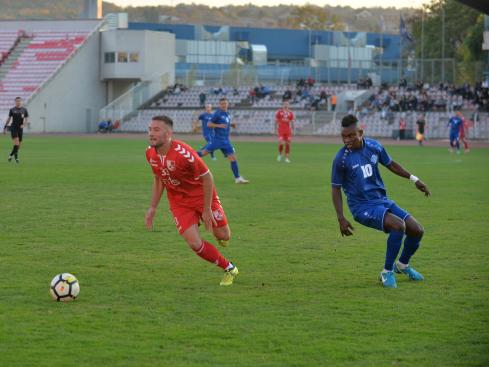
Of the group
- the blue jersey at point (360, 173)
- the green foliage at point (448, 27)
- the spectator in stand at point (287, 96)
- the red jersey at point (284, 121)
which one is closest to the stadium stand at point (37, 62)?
the spectator in stand at point (287, 96)

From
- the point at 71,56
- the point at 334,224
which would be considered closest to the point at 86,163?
the point at 334,224

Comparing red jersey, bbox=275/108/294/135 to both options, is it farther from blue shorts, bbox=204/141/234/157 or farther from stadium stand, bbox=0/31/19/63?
stadium stand, bbox=0/31/19/63

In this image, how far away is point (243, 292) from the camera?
9.55m

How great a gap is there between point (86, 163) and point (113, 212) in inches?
599

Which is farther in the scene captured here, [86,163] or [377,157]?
[86,163]

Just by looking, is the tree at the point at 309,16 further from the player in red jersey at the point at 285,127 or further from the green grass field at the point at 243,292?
the green grass field at the point at 243,292

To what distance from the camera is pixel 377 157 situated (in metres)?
10.2

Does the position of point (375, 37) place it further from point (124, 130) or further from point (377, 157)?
point (377, 157)

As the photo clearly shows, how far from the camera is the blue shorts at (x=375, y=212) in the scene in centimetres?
998

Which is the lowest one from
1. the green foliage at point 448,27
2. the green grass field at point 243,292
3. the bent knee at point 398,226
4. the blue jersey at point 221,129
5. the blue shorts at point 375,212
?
the green grass field at point 243,292

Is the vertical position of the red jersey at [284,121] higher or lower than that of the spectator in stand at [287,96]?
lower

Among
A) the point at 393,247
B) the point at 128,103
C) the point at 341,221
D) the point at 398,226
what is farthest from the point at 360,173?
the point at 128,103

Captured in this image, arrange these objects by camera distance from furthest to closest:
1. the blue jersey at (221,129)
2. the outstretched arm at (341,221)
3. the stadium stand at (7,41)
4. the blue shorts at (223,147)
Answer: the stadium stand at (7,41) → the blue jersey at (221,129) → the blue shorts at (223,147) → the outstretched arm at (341,221)

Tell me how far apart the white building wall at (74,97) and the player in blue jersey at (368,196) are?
61856 mm
